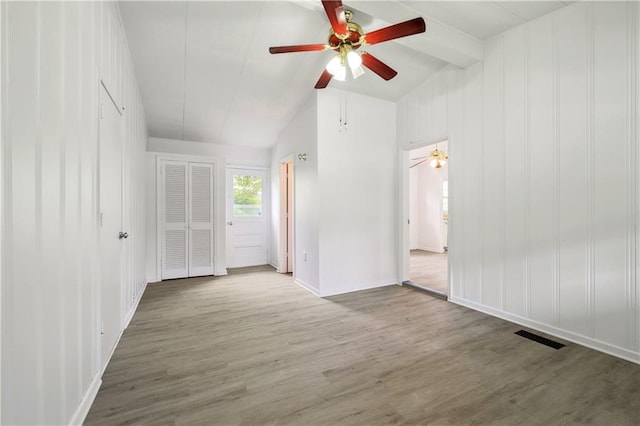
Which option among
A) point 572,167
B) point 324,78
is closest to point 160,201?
point 324,78

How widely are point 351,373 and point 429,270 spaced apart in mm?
3848

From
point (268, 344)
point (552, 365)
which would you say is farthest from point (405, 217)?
point (268, 344)

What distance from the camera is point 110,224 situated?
2156 millimetres

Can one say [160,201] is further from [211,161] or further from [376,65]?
[376,65]

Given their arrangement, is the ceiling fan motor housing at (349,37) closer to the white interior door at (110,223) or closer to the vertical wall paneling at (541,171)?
the white interior door at (110,223)

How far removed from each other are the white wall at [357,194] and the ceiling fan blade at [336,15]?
178 cm

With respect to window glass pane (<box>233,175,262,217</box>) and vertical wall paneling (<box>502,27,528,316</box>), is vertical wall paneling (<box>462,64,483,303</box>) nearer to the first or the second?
vertical wall paneling (<box>502,27,528,316</box>)

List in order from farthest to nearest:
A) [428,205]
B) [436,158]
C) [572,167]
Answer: [428,205]
[436,158]
[572,167]

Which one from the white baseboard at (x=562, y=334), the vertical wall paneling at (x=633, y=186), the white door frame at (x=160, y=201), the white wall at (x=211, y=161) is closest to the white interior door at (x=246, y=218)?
the white wall at (x=211, y=161)

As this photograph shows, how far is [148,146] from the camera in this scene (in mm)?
4930

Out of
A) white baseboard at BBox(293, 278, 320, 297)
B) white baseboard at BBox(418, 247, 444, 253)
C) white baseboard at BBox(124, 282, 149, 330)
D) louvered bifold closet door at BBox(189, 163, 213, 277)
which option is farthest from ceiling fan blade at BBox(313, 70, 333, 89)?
white baseboard at BBox(418, 247, 444, 253)

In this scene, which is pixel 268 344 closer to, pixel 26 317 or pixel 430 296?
pixel 26 317

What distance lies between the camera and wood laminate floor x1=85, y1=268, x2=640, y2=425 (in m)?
1.59

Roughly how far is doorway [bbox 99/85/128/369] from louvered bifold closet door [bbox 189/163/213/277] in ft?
7.93
